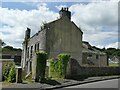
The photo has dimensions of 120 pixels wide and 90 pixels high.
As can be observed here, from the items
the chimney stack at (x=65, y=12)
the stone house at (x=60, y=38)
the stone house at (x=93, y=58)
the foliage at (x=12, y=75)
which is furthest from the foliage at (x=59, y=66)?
the stone house at (x=93, y=58)

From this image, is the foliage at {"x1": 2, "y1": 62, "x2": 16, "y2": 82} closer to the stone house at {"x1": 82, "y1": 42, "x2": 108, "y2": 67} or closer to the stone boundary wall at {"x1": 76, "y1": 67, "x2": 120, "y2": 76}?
the stone boundary wall at {"x1": 76, "y1": 67, "x2": 120, "y2": 76}

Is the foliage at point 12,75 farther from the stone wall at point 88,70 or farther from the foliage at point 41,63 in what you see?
the stone wall at point 88,70

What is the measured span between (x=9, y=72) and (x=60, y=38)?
52.3ft

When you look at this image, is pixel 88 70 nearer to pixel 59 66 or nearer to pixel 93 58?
pixel 59 66

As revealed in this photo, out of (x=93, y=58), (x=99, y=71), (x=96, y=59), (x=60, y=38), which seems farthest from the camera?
(x=96, y=59)

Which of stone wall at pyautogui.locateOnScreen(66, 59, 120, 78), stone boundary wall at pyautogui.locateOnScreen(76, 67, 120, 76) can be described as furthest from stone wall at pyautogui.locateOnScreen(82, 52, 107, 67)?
stone wall at pyautogui.locateOnScreen(66, 59, 120, 78)

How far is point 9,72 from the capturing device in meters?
18.9

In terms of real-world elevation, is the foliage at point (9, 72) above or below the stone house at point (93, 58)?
below

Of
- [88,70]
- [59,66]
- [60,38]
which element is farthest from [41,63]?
[60,38]

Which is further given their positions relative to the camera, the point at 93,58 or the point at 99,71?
the point at 93,58

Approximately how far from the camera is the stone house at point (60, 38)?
3292 cm

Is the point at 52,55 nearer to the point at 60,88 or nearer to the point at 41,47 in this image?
the point at 41,47

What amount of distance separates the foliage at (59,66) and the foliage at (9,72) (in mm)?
3912

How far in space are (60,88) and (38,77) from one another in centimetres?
308
